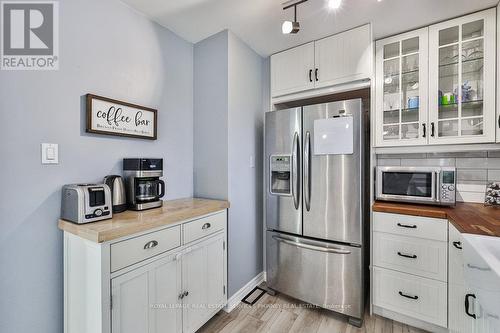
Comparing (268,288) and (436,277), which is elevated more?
(436,277)

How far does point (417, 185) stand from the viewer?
69.3 inches

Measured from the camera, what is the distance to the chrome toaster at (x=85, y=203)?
1.17 m

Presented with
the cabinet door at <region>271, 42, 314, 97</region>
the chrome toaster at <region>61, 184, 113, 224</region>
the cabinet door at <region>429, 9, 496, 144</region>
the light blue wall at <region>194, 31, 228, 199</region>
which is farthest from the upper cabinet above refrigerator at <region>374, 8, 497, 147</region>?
the chrome toaster at <region>61, 184, 113, 224</region>

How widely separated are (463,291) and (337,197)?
909 mm

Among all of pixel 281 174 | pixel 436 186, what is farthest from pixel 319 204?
pixel 436 186

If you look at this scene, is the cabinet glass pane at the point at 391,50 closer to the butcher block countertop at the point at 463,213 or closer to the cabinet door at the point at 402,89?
the cabinet door at the point at 402,89

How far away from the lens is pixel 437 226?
1.54 meters

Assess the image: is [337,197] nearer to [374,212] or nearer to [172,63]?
[374,212]

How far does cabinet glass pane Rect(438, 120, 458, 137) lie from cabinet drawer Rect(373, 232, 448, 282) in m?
0.88

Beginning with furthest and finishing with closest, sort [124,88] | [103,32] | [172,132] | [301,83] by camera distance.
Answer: [301,83] → [172,132] → [124,88] → [103,32]

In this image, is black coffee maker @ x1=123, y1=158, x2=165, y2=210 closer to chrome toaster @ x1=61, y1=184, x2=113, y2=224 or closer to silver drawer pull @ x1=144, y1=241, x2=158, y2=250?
chrome toaster @ x1=61, y1=184, x2=113, y2=224

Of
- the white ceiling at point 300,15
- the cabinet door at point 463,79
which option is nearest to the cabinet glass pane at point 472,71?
the cabinet door at point 463,79

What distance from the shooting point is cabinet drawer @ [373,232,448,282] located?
1.54 metres

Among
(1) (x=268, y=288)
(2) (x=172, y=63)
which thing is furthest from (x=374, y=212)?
(2) (x=172, y=63)
